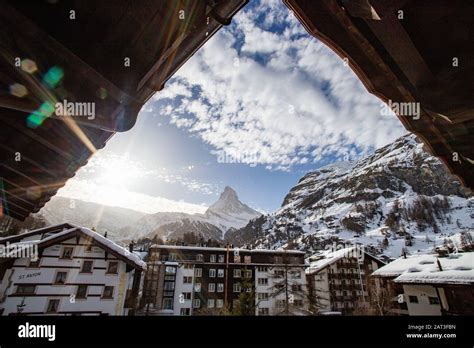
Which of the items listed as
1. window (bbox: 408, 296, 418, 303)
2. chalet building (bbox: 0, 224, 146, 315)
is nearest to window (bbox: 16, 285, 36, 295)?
chalet building (bbox: 0, 224, 146, 315)

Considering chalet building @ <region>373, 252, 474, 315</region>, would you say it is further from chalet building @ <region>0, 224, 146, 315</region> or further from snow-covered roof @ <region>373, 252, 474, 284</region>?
chalet building @ <region>0, 224, 146, 315</region>

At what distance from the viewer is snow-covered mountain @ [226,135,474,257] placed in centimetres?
12375

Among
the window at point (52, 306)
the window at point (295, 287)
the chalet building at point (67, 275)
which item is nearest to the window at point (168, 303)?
the chalet building at point (67, 275)

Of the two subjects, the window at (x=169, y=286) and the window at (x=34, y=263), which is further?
the window at (x=169, y=286)

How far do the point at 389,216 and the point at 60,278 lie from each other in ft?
552

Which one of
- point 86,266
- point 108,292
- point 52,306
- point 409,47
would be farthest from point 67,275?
point 409,47

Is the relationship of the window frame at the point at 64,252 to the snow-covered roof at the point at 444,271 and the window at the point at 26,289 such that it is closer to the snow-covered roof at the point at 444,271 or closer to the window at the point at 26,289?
the window at the point at 26,289

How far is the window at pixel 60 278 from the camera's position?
748 inches

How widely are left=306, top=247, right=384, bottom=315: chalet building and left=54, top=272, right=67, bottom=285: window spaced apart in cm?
3542

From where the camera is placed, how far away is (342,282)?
45250 mm

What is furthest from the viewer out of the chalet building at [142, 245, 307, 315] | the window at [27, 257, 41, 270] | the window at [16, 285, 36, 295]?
the chalet building at [142, 245, 307, 315]

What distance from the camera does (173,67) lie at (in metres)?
2.63

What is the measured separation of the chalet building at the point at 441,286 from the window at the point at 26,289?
29696 millimetres

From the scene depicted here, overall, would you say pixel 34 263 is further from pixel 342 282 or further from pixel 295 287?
pixel 342 282
